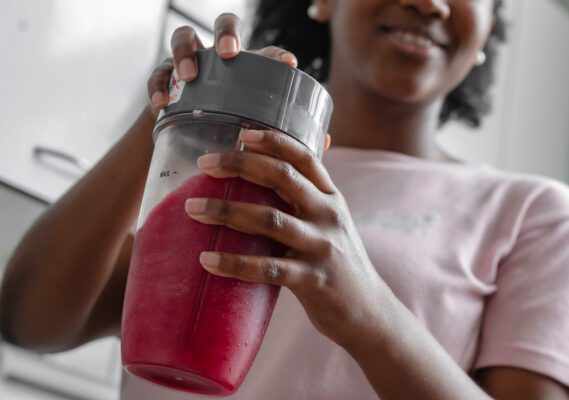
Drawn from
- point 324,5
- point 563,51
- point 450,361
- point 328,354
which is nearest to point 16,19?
point 324,5

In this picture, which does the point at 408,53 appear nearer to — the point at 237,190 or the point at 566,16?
the point at 237,190

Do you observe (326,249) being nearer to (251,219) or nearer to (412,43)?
(251,219)

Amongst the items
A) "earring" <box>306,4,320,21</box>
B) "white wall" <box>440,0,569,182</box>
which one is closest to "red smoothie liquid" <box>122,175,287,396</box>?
"earring" <box>306,4,320,21</box>

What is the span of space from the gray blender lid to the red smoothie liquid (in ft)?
0.14

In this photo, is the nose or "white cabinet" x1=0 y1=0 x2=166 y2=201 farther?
"white cabinet" x1=0 y1=0 x2=166 y2=201

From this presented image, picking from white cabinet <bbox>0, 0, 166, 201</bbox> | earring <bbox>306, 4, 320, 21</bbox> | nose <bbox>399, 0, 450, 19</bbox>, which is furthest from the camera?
white cabinet <bbox>0, 0, 166, 201</bbox>

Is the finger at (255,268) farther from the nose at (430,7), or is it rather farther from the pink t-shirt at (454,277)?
the nose at (430,7)

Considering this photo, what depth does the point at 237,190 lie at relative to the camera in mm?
600

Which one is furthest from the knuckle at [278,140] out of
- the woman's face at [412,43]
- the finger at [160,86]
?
the woman's face at [412,43]

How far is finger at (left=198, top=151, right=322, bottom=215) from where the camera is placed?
58cm

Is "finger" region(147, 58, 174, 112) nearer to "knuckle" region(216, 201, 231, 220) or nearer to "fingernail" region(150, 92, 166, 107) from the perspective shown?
"fingernail" region(150, 92, 166, 107)

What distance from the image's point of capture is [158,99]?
0.66 m

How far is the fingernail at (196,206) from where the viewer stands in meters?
0.58

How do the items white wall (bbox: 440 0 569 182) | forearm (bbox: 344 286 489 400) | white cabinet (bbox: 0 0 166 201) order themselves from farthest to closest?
1. white wall (bbox: 440 0 569 182)
2. white cabinet (bbox: 0 0 166 201)
3. forearm (bbox: 344 286 489 400)
